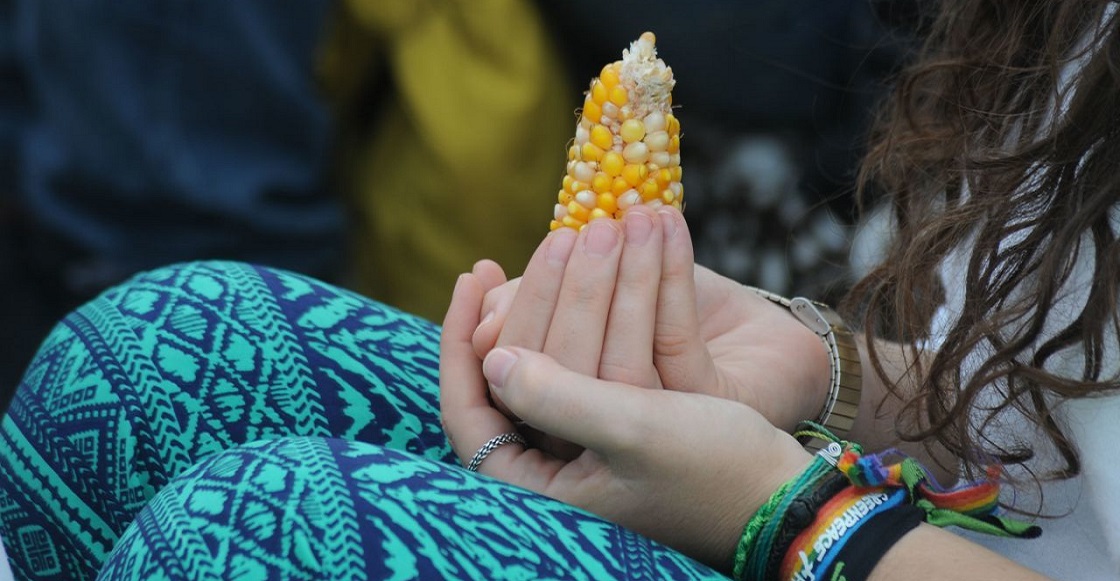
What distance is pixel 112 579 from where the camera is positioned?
73 centimetres

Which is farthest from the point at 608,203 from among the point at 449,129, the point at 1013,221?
the point at 449,129

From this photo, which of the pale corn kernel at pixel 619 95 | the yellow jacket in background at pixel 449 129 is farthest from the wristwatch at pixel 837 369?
the yellow jacket in background at pixel 449 129

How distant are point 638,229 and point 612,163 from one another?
100 millimetres

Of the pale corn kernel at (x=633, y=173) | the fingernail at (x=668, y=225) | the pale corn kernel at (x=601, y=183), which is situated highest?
the pale corn kernel at (x=633, y=173)

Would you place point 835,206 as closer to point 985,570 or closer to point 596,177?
point 596,177

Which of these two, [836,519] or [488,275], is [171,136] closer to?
[488,275]

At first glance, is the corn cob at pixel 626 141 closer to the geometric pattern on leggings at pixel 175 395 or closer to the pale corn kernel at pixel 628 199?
the pale corn kernel at pixel 628 199

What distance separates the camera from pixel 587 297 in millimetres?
838

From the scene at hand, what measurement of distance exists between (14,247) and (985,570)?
1913 millimetres

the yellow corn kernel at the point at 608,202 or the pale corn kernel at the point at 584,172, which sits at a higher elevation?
the pale corn kernel at the point at 584,172

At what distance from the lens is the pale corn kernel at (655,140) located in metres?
0.92

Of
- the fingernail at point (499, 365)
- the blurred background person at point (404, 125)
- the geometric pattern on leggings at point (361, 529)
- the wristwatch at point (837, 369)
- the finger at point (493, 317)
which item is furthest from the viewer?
the blurred background person at point (404, 125)

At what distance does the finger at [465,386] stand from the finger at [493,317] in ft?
0.04

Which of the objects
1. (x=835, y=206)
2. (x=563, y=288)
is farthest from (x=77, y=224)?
(x=563, y=288)
